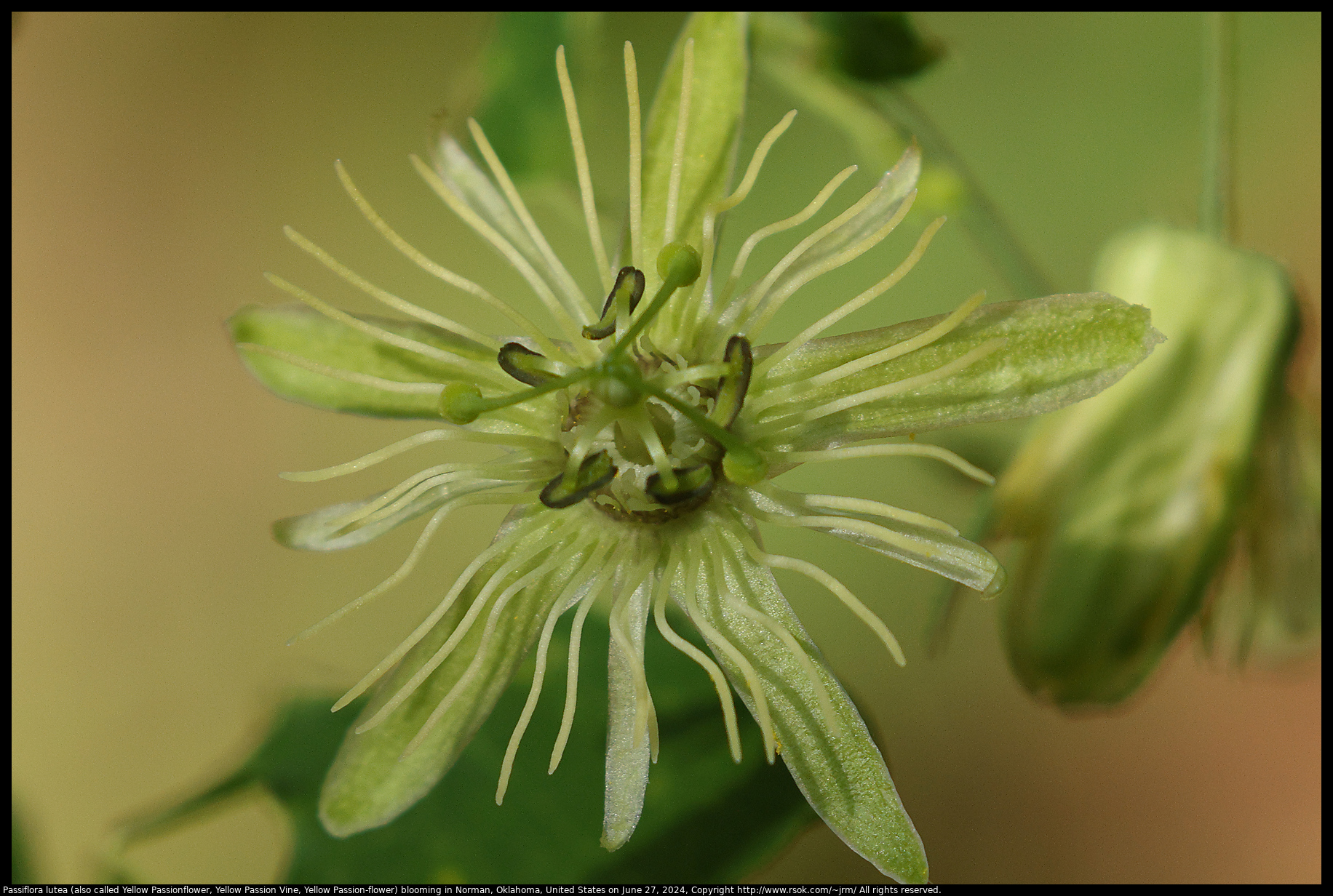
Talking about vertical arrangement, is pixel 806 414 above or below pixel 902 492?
above

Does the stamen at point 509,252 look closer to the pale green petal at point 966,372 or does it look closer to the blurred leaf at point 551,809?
the pale green petal at point 966,372

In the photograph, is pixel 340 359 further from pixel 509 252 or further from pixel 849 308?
pixel 849 308

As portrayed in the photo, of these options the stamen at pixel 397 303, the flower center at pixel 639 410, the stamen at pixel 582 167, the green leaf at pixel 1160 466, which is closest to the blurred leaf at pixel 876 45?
the green leaf at pixel 1160 466

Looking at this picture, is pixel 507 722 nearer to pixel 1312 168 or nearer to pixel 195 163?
pixel 195 163

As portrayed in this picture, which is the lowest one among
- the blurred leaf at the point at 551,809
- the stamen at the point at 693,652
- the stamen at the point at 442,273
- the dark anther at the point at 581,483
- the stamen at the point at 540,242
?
the blurred leaf at the point at 551,809

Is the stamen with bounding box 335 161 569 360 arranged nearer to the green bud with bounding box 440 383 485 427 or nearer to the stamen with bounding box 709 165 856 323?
the green bud with bounding box 440 383 485 427
